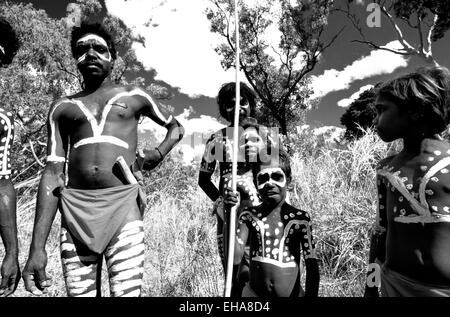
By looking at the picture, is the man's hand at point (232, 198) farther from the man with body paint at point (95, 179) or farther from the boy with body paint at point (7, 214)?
the boy with body paint at point (7, 214)

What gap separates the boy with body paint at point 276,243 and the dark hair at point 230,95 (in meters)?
0.82

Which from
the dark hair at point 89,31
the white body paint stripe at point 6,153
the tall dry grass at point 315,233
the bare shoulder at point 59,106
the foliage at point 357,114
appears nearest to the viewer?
the white body paint stripe at point 6,153

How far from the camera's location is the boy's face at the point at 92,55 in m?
2.10

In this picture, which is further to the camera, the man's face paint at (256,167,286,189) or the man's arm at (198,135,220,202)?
the man's arm at (198,135,220,202)

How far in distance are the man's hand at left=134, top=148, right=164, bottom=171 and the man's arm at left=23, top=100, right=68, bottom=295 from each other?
43 centimetres

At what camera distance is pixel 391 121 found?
168 cm

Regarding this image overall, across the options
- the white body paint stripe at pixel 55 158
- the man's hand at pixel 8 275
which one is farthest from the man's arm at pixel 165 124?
the man's hand at pixel 8 275

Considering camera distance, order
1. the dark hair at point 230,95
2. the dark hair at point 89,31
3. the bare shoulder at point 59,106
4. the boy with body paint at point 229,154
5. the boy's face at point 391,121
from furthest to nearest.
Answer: the dark hair at point 230,95 → the boy with body paint at point 229,154 → the dark hair at point 89,31 → the bare shoulder at point 59,106 → the boy's face at point 391,121

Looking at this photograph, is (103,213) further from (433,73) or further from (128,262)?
(433,73)

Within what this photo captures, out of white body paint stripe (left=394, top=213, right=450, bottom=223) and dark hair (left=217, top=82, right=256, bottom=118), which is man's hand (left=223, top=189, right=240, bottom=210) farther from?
dark hair (left=217, top=82, right=256, bottom=118)

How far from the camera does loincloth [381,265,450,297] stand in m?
1.39

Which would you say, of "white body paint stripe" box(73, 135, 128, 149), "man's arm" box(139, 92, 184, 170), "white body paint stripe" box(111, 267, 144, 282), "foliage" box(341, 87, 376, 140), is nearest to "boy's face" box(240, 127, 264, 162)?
"man's arm" box(139, 92, 184, 170)

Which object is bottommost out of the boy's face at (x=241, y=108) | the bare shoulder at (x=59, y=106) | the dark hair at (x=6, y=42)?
the bare shoulder at (x=59, y=106)
